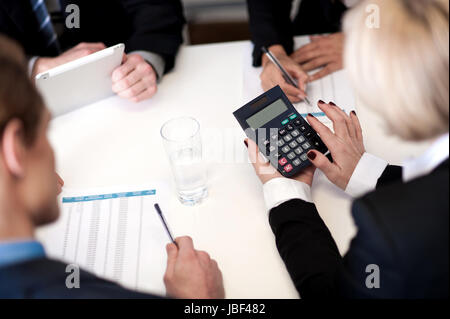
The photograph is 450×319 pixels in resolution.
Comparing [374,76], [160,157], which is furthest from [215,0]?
[374,76]

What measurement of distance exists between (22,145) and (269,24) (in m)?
0.83

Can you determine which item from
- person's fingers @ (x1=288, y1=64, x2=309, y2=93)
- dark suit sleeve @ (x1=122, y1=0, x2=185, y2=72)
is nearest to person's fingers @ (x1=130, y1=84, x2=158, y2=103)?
dark suit sleeve @ (x1=122, y1=0, x2=185, y2=72)

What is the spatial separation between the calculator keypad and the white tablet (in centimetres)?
41

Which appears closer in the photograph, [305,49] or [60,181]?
[60,181]

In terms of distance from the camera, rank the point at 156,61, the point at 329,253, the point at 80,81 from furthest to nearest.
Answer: the point at 156,61
the point at 80,81
the point at 329,253

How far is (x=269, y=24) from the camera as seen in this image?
1156 millimetres

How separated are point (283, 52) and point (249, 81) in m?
0.14

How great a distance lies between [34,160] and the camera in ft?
1.78

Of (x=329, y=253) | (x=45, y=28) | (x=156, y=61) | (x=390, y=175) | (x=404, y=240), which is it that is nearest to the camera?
(x=404, y=240)

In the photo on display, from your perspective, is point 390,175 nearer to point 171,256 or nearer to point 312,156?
point 312,156

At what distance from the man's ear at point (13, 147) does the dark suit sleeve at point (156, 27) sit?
2.12ft

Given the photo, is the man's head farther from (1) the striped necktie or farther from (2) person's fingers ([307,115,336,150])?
(1) the striped necktie

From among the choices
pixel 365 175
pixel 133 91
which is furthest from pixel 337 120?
pixel 133 91
